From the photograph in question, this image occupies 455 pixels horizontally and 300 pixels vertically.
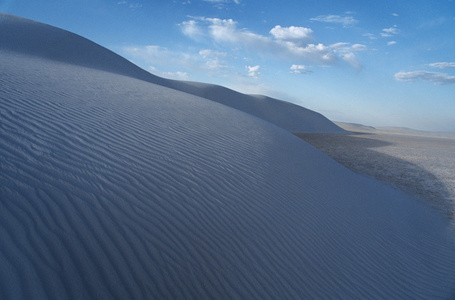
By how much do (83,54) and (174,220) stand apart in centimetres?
2182

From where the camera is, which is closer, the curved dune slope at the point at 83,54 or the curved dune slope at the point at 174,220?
the curved dune slope at the point at 174,220

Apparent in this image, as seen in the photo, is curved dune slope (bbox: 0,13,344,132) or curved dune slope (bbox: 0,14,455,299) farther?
curved dune slope (bbox: 0,13,344,132)

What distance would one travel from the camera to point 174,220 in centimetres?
279

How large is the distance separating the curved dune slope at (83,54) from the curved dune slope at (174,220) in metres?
13.3

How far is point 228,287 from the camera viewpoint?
2.41 meters

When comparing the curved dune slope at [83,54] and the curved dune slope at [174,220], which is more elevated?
the curved dune slope at [83,54]

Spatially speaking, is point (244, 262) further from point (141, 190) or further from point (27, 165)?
point (27, 165)

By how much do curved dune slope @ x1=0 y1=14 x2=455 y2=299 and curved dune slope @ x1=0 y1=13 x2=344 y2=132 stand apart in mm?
13273

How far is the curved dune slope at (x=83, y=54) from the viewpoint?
16.5m

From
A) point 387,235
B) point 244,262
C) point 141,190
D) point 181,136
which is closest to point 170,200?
point 141,190

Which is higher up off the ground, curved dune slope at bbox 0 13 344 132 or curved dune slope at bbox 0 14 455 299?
curved dune slope at bbox 0 13 344 132

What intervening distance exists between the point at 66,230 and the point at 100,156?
1.43m

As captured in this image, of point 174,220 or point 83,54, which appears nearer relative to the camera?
point 174,220

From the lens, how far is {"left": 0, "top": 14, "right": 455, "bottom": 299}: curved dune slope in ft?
6.89
